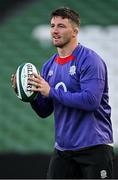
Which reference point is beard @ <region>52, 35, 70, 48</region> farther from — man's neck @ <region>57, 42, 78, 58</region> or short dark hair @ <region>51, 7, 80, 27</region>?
short dark hair @ <region>51, 7, 80, 27</region>

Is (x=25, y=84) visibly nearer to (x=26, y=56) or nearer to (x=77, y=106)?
(x=77, y=106)

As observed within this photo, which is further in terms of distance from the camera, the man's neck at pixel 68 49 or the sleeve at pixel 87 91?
the man's neck at pixel 68 49

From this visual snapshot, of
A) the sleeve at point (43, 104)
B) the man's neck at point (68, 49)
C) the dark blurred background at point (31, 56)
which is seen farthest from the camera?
the dark blurred background at point (31, 56)

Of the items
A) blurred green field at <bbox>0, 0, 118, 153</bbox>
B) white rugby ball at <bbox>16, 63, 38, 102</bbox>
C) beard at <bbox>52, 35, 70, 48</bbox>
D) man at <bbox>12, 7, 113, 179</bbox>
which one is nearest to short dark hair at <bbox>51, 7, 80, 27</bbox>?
man at <bbox>12, 7, 113, 179</bbox>

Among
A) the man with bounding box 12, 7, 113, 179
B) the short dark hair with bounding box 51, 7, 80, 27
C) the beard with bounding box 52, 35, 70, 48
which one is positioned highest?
the short dark hair with bounding box 51, 7, 80, 27

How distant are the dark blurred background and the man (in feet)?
10.2

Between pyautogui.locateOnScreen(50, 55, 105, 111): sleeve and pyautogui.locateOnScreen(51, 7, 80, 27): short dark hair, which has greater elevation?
pyautogui.locateOnScreen(51, 7, 80, 27): short dark hair

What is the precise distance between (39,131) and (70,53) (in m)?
3.37

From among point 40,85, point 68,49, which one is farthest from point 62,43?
point 40,85

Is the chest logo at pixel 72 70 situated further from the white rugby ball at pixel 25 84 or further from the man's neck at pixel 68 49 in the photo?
the white rugby ball at pixel 25 84

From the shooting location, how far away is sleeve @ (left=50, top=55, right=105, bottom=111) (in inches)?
191

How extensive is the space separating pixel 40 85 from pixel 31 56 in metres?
3.55

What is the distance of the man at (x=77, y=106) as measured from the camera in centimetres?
487

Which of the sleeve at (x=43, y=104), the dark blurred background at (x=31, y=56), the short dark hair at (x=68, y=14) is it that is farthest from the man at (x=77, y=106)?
the dark blurred background at (x=31, y=56)
